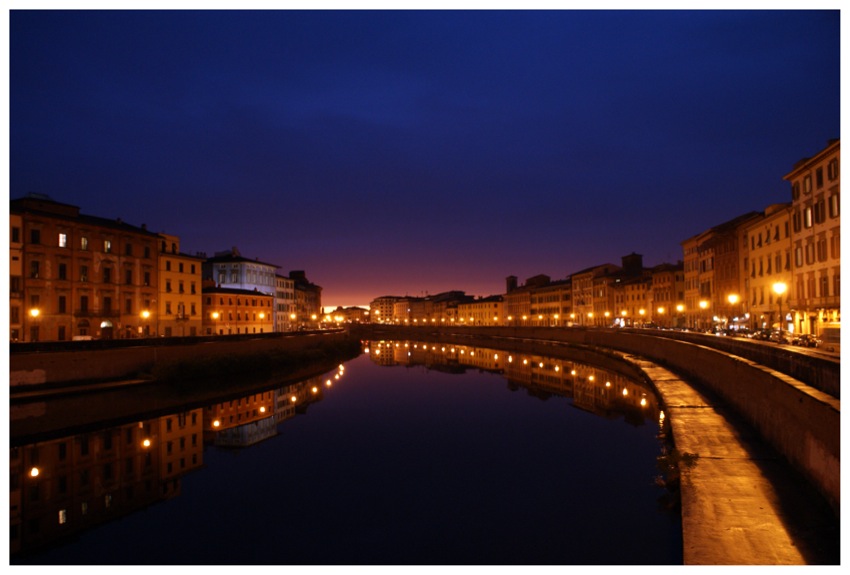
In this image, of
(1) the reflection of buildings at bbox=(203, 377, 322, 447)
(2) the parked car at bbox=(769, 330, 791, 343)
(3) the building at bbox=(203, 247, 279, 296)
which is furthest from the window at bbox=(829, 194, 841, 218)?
(3) the building at bbox=(203, 247, 279, 296)

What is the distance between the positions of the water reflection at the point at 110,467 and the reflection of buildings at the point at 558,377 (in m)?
17.6

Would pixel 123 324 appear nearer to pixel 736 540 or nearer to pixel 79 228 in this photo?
pixel 79 228

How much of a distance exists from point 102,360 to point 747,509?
33.4 meters

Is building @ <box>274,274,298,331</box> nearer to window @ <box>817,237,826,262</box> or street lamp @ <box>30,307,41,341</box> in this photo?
street lamp @ <box>30,307,41,341</box>

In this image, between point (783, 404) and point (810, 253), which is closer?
point (783, 404)

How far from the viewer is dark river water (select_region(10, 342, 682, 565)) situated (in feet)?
43.7

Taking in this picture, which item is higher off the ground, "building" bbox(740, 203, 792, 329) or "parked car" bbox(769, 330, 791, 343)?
"building" bbox(740, 203, 792, 329)

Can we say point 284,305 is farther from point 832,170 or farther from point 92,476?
point 832,170

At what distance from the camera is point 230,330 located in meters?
67.9

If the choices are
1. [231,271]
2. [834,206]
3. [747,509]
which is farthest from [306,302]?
[747,509]

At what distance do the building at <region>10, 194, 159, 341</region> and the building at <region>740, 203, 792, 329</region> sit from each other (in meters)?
46.8

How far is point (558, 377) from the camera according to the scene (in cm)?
4825

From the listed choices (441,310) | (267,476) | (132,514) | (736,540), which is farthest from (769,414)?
(441,310)
